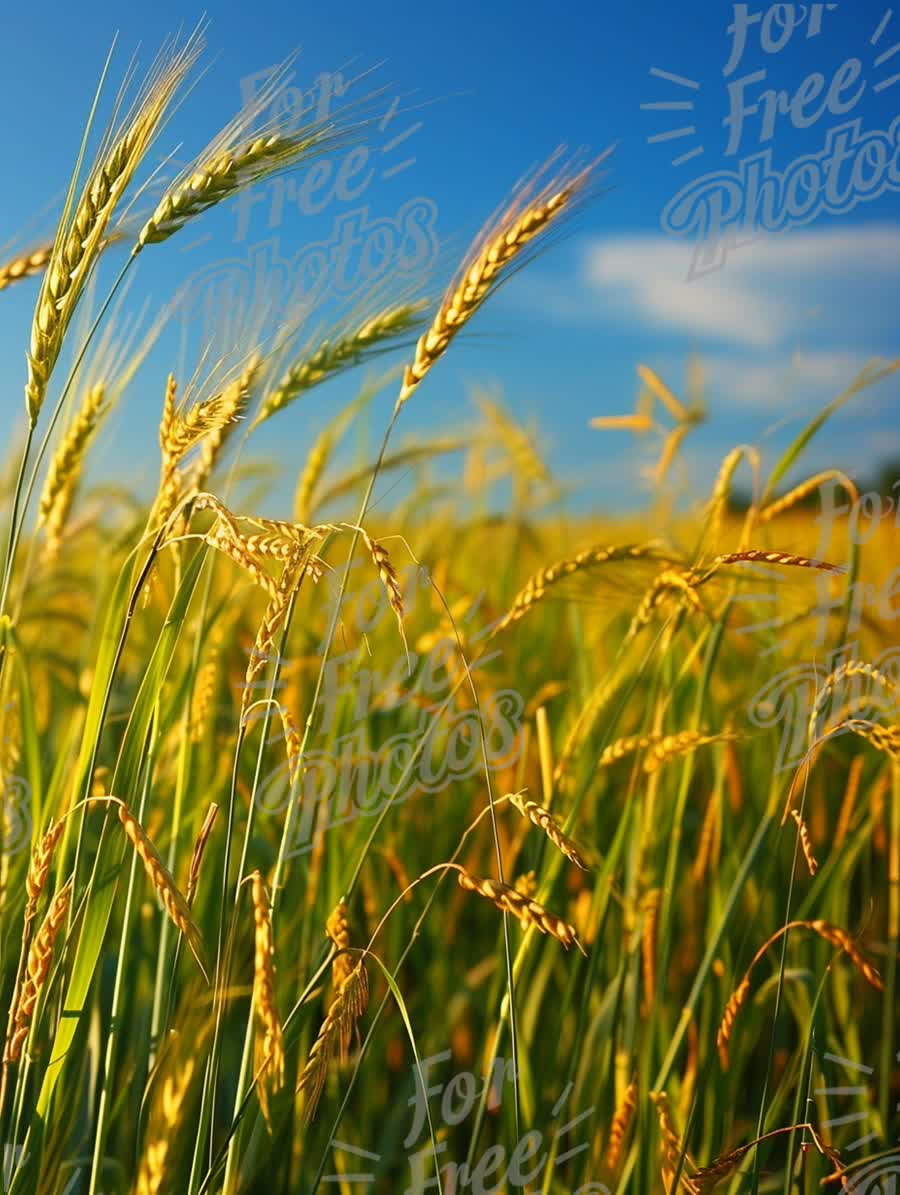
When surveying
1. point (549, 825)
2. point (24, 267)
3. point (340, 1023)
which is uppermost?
point (24, 267)

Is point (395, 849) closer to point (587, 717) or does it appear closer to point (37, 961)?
point (587, 717)

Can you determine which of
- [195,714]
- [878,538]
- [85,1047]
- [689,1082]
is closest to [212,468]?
[195,714]

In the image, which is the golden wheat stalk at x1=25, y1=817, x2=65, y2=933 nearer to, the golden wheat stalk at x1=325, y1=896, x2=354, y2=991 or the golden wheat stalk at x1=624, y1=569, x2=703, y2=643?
the golden wheat stalk at x1=325, y1=896, x2=354, y2=991

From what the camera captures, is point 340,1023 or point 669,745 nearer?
point 340,1023

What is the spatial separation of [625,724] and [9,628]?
142 cm

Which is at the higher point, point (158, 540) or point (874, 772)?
point (158, 540)

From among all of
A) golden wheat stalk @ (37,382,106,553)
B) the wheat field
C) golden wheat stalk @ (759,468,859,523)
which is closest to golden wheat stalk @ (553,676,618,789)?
the wheat field

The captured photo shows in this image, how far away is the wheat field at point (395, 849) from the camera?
626mm

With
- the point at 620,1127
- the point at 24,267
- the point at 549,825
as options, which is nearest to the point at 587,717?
the point at 620,1127

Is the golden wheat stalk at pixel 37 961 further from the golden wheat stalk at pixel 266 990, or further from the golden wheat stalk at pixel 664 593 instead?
the golden wheat stalk at pixel 664 593

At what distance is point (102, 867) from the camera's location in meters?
0.67

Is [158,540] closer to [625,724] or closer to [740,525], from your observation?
[740,525]

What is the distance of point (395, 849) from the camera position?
4.39ft

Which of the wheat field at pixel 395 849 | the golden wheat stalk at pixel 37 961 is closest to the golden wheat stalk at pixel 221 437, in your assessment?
the wheat field at pixel 395 849
